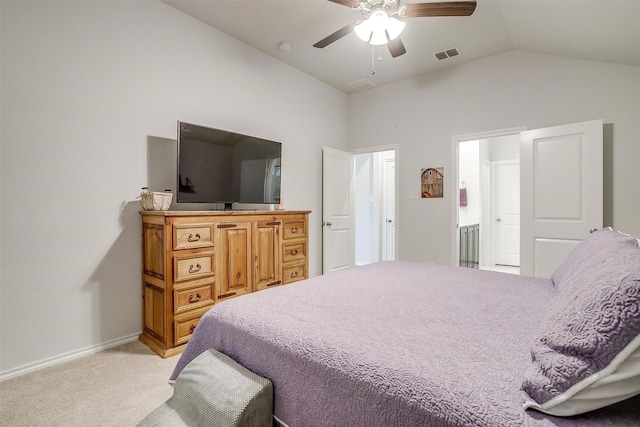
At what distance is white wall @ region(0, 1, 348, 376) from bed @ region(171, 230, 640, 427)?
151 centimetres

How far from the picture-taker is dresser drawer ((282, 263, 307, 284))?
3254mm

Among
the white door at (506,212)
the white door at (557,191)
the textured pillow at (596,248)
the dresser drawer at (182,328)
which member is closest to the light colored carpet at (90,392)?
the dresser drawer at (182,328)

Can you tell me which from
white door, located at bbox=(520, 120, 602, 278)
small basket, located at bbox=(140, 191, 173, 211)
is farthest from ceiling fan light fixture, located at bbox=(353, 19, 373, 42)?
white door, located at bbox=(520, 120, 602, 278)

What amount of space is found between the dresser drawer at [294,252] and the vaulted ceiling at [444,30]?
230cm

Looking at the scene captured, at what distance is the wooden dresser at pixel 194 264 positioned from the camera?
7.53ft

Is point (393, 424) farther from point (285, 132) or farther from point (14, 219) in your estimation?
point (285, 132)

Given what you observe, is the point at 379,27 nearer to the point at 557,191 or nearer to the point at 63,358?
the point at 557,191

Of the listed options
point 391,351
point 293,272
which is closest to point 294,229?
point 293,272

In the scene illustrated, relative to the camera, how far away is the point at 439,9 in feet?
7.07

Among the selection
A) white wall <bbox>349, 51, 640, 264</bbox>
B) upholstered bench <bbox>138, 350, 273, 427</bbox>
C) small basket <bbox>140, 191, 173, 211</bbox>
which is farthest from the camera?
white wall <bbox>349, 51, 640, 264</bbox>

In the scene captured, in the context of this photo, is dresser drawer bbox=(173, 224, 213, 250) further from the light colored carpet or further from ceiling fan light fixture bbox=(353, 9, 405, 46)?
ceiling fan light fixture bbox=(353, 9, 405, 46)

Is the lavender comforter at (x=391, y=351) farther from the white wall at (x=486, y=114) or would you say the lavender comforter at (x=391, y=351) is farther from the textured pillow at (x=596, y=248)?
the white wall at (x=486, y=114)

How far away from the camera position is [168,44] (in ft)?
9.20

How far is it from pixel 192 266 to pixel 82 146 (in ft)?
4.08
